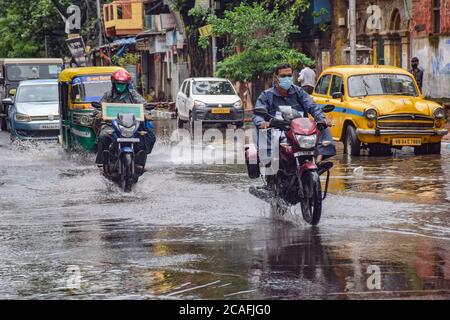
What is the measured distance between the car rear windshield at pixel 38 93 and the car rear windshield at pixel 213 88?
6.79 m

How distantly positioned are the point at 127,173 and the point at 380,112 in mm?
6916

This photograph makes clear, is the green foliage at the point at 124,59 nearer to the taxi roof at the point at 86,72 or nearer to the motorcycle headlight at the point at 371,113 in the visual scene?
the taxi roof at the point at 86,72

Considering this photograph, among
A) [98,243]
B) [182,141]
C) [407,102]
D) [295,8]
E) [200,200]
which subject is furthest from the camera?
[295,8]

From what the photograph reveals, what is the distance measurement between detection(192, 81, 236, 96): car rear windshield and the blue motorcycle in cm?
1851

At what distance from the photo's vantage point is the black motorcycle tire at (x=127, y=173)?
15242 mm

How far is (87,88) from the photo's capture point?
21.9 m

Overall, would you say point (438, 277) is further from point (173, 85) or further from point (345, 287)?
point (173, 85)

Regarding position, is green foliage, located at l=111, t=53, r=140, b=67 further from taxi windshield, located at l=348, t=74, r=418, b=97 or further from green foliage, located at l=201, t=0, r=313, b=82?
taxi windshield, located at l=348, t=74, r=418, b=97

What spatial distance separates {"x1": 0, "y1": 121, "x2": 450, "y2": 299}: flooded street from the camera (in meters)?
8.07

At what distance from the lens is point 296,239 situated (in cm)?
1046

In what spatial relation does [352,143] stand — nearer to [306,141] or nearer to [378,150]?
[378,150]

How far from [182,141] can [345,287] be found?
2010 cm

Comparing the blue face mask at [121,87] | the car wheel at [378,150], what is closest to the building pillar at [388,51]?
the car wheel at [378,150]

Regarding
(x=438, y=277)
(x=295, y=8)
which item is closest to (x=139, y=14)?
(x=295, y=8)
